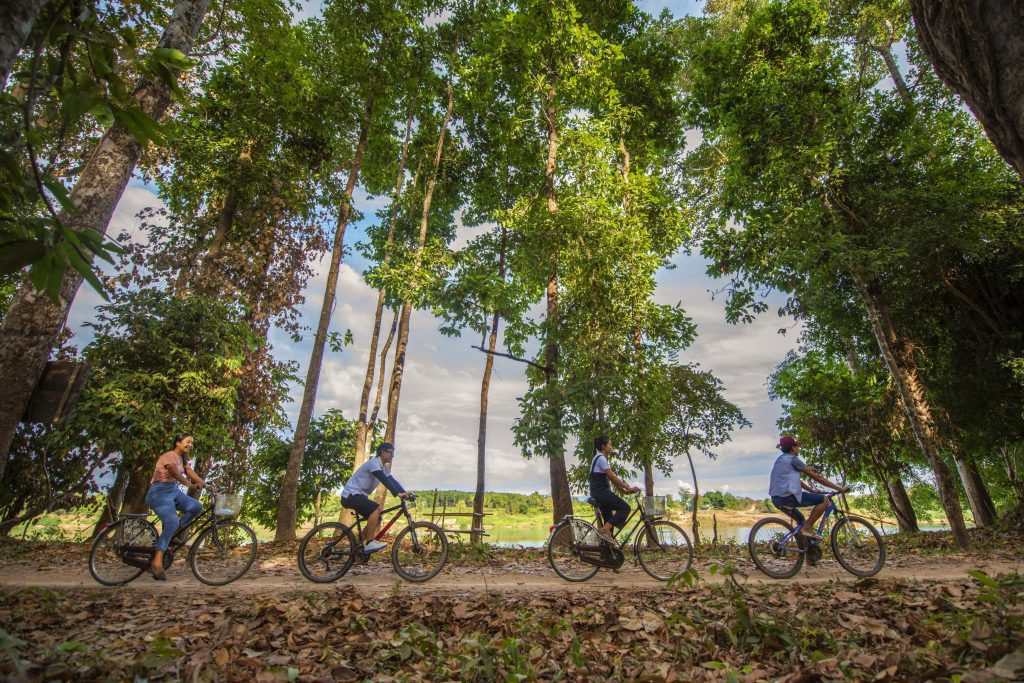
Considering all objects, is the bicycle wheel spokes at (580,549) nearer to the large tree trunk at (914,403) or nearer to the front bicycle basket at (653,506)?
the front bicycle basket at (653,506)

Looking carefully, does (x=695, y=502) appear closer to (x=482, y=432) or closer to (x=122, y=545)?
(x=482, y=432)

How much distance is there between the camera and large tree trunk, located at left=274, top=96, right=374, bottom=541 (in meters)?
12.4

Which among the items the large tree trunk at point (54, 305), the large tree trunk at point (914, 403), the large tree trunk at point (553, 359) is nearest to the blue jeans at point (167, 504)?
the large tree trunk at point (54, 305)

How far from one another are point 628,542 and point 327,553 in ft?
17.6

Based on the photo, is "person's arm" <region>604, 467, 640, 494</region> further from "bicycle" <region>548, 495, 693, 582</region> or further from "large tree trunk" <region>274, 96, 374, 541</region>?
"large tree trunk" <region>274, 96, 374, 541</region>

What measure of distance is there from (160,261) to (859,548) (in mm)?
20731

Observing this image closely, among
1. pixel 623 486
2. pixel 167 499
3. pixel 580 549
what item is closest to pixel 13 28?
pixel 167 499

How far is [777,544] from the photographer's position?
329 inches

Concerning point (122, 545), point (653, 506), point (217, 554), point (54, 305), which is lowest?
point (217, 554)

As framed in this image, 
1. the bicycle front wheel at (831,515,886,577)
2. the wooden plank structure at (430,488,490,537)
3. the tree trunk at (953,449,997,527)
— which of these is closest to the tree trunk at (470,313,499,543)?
the wooden plank structure at (430,488,490,537)

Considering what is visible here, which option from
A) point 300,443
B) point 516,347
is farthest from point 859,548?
point 300,443

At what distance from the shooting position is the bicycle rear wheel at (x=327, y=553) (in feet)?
25.6

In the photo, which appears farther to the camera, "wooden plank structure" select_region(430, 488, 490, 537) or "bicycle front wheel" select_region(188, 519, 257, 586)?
"wooden plank structure" select_region(430, 488, 490, 537)

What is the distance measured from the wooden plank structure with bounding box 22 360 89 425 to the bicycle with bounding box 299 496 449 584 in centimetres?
406
